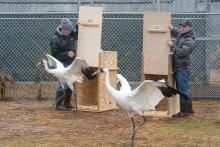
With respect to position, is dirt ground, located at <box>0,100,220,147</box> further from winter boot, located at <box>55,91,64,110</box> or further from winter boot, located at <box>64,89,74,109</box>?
winter boot, located at <box>64,89,74,109</box>

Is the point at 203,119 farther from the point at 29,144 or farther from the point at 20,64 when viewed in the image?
the point at 20,64

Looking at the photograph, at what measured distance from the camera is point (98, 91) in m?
12.3

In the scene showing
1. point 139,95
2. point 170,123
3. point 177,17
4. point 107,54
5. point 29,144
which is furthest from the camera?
point 177,17

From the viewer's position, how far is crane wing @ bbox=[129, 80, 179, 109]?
8844 millimetres

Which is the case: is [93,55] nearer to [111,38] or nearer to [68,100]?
[68,100]

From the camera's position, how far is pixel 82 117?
11492 mm

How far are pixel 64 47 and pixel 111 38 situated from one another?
3352 millimetres

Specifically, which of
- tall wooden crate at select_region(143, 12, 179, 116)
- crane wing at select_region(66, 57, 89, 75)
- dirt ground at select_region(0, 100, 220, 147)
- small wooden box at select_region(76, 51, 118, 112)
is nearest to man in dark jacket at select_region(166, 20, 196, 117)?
tall wooden crate at select_region(143, 12, 179, 116)

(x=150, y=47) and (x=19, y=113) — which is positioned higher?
(x=150, y=47)

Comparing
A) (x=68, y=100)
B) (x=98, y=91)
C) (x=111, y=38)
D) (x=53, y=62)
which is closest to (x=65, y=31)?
(x=53, y=62)

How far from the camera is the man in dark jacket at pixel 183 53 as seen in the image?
1135 cm

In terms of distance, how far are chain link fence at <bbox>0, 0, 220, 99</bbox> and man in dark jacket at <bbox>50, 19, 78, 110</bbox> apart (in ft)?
6.94

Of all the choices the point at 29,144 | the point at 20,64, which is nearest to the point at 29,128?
the point at 29,144

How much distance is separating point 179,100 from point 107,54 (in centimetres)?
188
